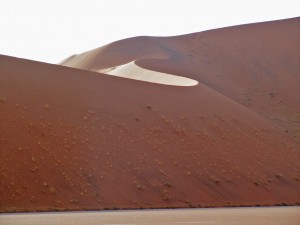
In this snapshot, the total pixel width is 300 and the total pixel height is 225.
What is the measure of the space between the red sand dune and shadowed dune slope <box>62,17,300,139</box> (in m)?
5.74

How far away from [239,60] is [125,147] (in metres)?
37.5

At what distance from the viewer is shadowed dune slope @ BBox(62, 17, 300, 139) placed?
63.1 metres

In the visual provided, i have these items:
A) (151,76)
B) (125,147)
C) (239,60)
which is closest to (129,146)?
(125,147)

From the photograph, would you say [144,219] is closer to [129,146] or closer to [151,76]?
[129,146]

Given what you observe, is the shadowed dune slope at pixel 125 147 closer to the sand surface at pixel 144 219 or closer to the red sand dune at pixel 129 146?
the red sand dune at pixel 129 146

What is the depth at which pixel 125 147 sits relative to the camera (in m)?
37.9

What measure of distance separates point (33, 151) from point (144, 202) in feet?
18.6

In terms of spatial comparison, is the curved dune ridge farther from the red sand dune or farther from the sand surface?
the sand surface

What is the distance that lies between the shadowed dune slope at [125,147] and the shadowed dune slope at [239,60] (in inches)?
379

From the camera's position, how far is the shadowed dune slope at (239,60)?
63.1 metres

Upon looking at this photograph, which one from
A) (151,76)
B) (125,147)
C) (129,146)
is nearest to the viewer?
(125,147)

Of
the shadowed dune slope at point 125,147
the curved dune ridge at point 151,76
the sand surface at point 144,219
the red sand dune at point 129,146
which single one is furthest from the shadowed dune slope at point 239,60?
the sand surface at point 144,219

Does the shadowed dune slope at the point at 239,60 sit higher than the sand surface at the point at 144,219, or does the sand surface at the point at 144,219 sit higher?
the shadowed dune slope at the point at 239,60

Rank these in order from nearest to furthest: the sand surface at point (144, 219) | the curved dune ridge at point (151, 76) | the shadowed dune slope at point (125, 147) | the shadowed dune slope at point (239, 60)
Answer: the sand surface at point (144, 219), the shadowed dune slope at point (125, 147), the curved dune ridge at point (151, 76), the shadowed dune slope at point (239, 60)
